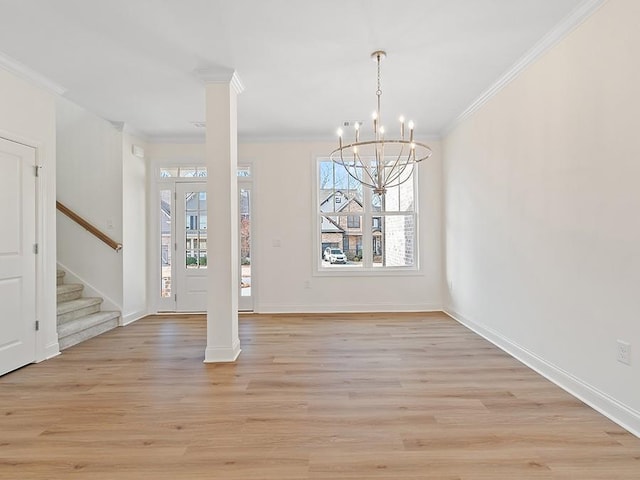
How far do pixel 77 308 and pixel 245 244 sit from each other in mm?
2260

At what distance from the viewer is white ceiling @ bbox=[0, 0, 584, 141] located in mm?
2463

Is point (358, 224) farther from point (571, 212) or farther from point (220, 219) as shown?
point (571, 212)

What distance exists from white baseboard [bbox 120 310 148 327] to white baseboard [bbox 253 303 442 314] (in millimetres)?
1633

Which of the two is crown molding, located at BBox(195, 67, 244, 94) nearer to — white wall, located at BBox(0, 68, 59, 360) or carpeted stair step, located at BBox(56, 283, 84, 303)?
white wall, located at BBox(0, 68, 59, 360)

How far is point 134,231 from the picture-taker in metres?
5.15

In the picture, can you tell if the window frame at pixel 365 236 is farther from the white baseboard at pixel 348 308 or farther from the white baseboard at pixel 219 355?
the white baseboard at pixel 219 355

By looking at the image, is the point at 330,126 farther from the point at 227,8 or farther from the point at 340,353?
the point at 340,353

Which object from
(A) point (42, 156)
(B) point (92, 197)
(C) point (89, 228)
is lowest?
(C) point (89, 228)

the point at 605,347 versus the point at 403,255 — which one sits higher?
the point at 403,255

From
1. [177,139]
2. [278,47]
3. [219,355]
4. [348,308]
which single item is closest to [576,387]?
[219,355]

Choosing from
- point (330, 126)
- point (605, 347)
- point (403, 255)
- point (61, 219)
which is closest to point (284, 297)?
point (403, 255)

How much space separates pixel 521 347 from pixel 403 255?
8.15 ft

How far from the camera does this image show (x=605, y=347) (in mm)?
2309

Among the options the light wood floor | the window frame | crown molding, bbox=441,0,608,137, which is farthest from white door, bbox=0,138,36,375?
crown molding, bbox=441,0,608,137
